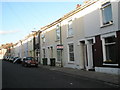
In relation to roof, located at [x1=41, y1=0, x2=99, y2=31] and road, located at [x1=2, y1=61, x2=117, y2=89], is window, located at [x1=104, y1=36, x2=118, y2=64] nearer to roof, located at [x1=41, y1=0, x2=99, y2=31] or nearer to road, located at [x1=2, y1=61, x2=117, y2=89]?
road, located at [x1=2, y1=61, x2=117, y2=89]

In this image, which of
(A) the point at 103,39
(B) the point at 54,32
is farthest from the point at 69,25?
(A) the point at 103,39

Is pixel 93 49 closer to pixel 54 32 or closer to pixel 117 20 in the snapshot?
pixel 117 20

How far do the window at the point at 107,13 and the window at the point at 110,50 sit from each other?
5.01 feet

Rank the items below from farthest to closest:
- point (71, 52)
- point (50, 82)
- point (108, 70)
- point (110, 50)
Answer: point (71, 52)
point (110, 50)
point (108, 70)
point (50, 82)

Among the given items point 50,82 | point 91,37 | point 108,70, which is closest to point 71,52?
point 91,37

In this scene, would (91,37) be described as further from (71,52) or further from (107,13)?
(71,52)

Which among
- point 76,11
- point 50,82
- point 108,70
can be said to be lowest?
point 50,82

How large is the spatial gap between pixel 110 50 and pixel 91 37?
104 inches

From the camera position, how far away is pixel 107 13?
45.8ft

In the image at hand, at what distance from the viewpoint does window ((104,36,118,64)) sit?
13.1 meters

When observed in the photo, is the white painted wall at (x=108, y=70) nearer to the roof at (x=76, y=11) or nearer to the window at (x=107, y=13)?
the window at (x=107, y=13)

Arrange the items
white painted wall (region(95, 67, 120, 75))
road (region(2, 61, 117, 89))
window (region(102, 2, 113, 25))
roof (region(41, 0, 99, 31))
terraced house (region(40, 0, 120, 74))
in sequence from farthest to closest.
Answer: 1. roof (region(41, 0, 99, 31))
2. window (region(102, 2, 113, 25))
3. terraced house (region(40, 0, 120, 74))
4. white painted wall (region(95, 67, 120, 75))
5. road (region(2, 61, 117, 89))

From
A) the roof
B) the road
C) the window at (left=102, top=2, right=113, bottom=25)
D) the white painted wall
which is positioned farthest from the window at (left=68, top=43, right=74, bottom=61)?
the road

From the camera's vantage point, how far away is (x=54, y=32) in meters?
24.5
